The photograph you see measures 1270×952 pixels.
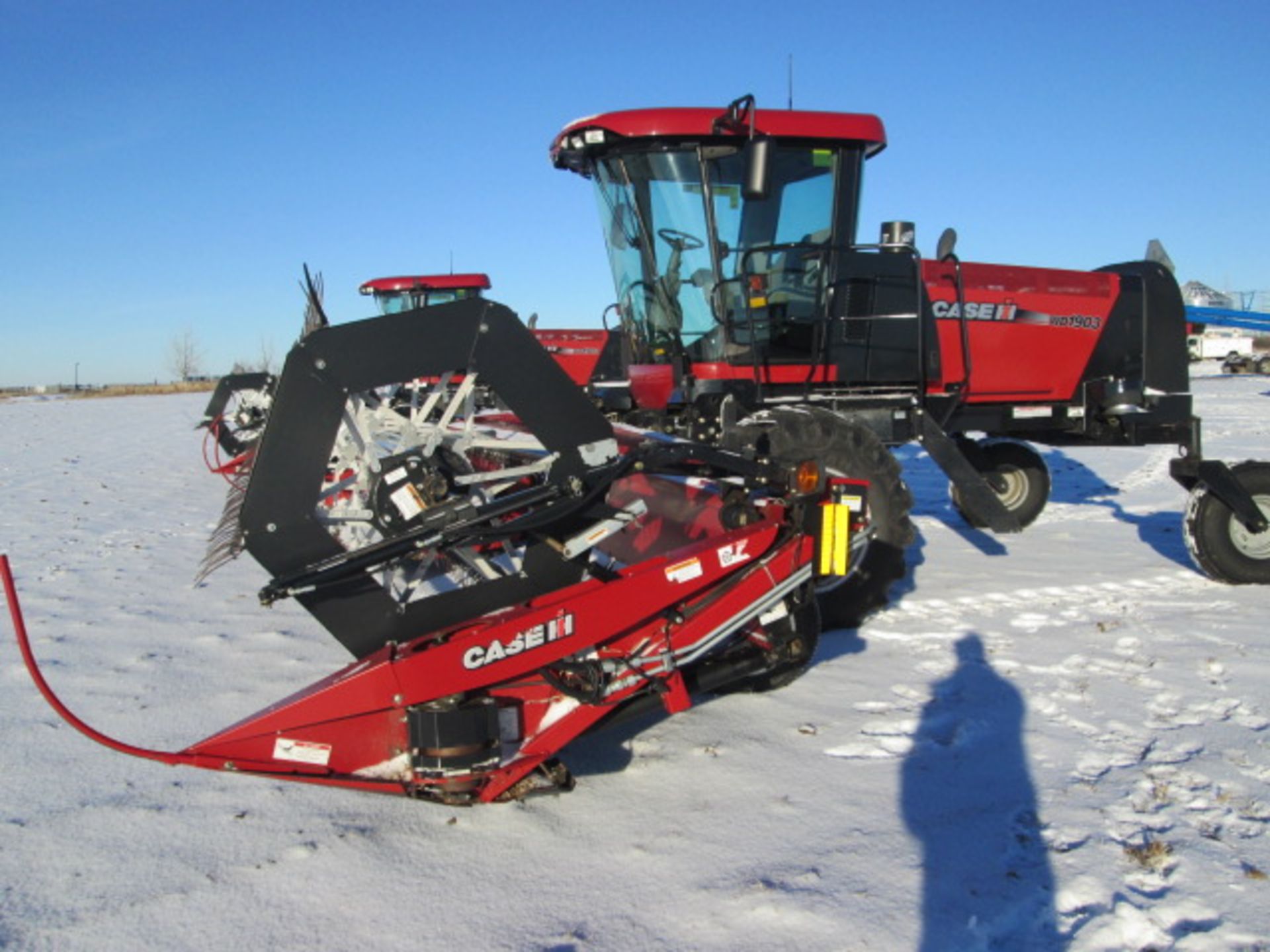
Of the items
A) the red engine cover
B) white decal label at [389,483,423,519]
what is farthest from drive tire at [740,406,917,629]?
white decal label at [389,483,423,519]

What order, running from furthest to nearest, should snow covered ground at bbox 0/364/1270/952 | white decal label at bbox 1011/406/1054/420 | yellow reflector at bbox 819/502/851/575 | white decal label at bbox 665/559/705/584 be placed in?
1. white decal label at bbox 1011/406/1054/420
2. yellow reflector at bbox 819/502/851/575
3. white decal label at bbox 665/559/705/584
4. snow covered ground at bbox 0/364/1270/952

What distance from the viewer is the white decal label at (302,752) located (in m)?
2.61

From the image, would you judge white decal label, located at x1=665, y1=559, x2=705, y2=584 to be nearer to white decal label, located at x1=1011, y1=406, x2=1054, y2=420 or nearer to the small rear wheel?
white decal label, located at x1=1011, y1=406, x2=1054, y2=420

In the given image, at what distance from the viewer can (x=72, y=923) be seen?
230cm

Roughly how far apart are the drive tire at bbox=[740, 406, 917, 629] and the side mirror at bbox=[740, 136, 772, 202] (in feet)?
3.44

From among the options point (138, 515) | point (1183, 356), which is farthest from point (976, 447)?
point (138, 515)

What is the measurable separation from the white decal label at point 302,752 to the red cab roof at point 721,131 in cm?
385

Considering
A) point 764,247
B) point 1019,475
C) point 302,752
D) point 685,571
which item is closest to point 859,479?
point 764,247

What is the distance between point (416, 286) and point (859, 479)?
13.0 metres

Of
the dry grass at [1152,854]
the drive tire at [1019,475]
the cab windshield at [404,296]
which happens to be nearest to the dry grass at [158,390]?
the cab windshield at [404,296]

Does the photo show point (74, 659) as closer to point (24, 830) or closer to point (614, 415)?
point (24, 830)

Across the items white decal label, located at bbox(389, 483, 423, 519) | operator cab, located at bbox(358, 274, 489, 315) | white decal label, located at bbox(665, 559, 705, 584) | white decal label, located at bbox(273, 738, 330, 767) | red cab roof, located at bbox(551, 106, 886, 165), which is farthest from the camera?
operator cab, located at bbox(358, 274, 489, 315)

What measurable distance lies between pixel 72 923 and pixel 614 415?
14.0ft

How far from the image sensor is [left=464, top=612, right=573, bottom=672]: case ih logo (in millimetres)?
2734
